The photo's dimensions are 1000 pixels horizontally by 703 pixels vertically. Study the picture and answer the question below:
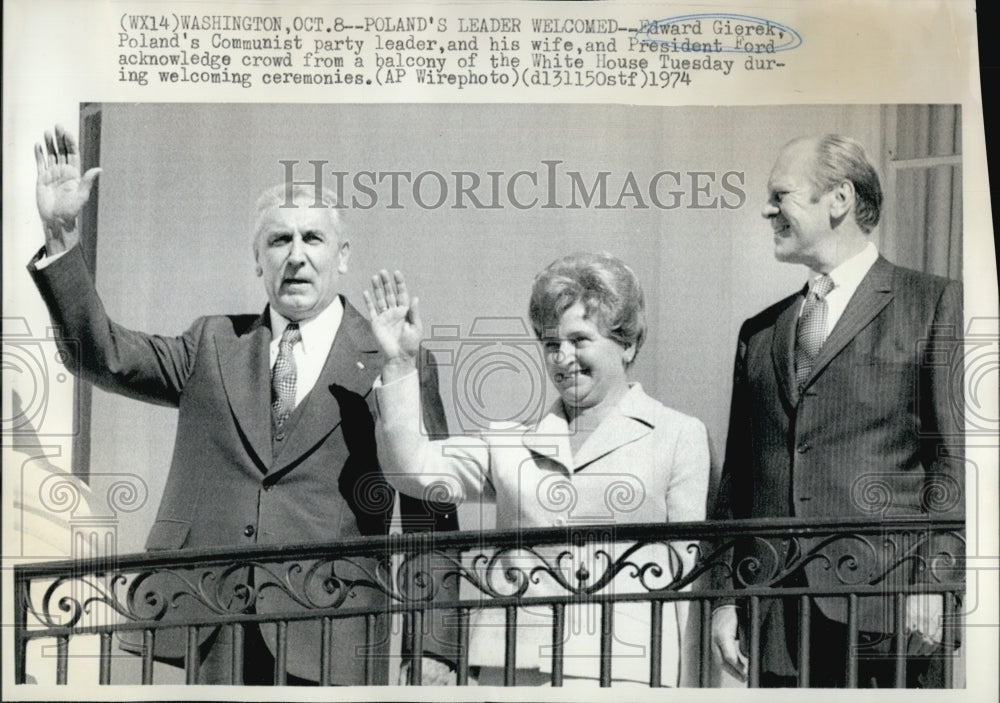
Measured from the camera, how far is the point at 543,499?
4.62 metres

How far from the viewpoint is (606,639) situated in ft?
15.0

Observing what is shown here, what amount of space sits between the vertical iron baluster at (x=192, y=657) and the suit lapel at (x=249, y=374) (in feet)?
2.31

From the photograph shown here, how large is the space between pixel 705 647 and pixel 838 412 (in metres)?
0.91

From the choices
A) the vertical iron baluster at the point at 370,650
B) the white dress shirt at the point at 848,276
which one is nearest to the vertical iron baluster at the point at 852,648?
the white dress shirt at the point at 848,276

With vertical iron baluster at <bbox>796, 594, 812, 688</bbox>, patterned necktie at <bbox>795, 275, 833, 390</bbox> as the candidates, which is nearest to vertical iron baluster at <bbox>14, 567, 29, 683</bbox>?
vertical iron baluster at <bbox>796, 594, 812, 688</bbox>

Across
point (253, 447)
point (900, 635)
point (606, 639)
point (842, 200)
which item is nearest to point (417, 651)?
point (606, 639)

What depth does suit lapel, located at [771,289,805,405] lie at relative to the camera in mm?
4629

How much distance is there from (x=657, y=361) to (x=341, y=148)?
4.35 ft

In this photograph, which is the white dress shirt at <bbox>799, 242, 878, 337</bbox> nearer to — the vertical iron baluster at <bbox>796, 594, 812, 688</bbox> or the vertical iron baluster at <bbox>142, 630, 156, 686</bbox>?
the vertical iron baluster at <bbox>796, 594, 812, 688</bbox>

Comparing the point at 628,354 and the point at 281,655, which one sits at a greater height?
the point at 628,354

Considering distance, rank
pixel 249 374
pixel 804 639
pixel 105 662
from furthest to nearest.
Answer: pixel 249 374, pixel 105 662, pixel 804 639

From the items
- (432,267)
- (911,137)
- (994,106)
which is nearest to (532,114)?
(432,267)

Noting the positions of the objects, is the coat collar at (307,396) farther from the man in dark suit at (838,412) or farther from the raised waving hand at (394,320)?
the man in dark suit at (838,412)

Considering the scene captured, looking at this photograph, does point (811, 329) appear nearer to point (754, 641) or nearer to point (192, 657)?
point (754, 641)
